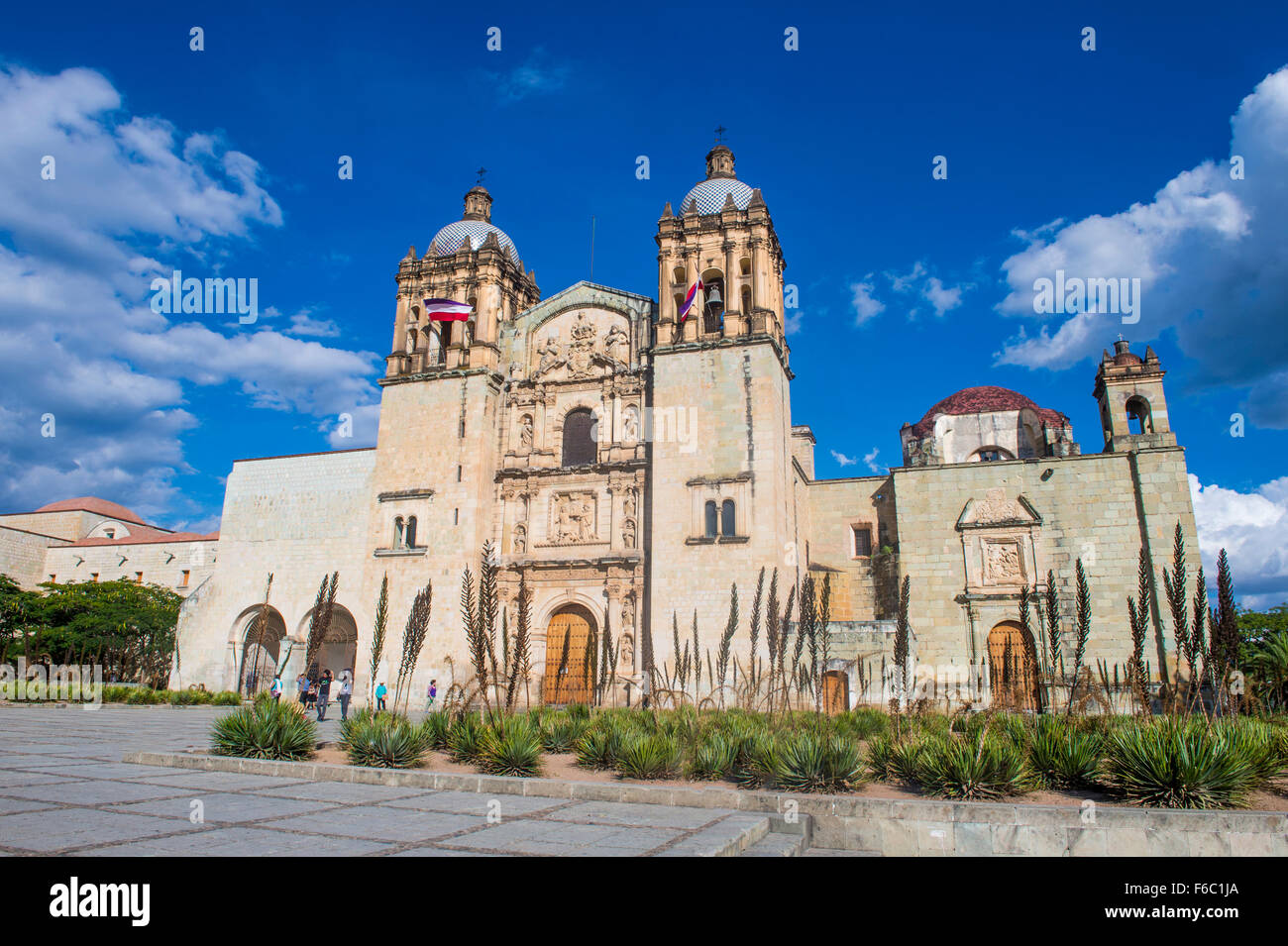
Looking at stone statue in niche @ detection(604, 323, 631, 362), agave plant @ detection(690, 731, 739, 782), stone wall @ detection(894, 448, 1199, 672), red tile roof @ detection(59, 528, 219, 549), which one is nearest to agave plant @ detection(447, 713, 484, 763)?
agave plant @ detection(690, 731, 739, 782)

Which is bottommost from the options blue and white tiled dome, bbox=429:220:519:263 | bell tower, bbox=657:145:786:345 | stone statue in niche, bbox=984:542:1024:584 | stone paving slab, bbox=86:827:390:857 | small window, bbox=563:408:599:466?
stone paving slab, bbox=86:827:390:857

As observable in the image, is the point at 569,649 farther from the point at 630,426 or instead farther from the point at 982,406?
the point at 982,406

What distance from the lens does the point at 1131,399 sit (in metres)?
23.1

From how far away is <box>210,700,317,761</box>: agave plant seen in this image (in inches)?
346

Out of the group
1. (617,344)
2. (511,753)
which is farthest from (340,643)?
(511,753)

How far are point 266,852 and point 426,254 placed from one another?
26.2 m

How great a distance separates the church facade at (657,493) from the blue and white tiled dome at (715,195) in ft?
0.40

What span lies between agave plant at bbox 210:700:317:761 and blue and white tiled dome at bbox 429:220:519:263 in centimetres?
2148

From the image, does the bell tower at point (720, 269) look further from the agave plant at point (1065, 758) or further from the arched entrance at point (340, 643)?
the agave plant at point (1065, 758)

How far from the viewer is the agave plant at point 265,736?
346 inches

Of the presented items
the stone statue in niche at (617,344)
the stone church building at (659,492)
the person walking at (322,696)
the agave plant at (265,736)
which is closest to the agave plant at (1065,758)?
the agave plant at (265,736)

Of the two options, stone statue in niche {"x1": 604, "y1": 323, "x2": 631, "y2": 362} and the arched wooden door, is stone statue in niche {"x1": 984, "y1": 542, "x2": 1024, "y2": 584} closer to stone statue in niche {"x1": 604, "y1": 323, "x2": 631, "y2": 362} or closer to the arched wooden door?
the arched wooden door

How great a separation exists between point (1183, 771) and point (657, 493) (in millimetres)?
16674

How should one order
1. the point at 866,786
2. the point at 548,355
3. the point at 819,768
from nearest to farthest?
the point at 819,768 → the point at 866,786 → the point at 548,355
